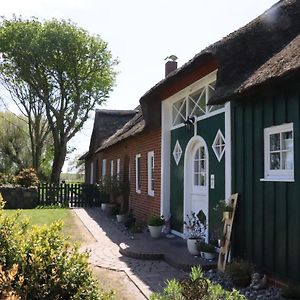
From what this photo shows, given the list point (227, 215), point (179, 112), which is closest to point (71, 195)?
point (179, 112)

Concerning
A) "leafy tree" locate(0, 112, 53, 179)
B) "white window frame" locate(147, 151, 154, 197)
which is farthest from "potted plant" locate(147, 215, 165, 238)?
"leafy tree" locate(0, 112, 53, 179)

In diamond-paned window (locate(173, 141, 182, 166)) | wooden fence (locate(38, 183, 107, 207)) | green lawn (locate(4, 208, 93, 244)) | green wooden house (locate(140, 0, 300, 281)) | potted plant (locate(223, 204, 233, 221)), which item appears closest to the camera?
green wooden house (locate(140, 0, 300, 281))

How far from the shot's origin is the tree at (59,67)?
3017 cm

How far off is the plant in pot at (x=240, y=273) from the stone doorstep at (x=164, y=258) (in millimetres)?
1100

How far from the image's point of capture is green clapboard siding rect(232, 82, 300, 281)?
6129 millimetres

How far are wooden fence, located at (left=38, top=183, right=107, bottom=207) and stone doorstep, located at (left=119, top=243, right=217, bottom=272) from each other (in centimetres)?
1386

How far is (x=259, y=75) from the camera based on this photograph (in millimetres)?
6562

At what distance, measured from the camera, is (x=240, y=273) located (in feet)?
21.7

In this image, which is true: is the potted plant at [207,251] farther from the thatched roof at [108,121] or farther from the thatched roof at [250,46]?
the thatched roof at [108,121]

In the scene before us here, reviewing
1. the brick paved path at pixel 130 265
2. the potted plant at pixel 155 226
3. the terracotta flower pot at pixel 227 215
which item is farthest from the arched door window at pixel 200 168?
the brick paved path at pixel 130 265

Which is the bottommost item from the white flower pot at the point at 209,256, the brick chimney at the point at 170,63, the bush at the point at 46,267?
the white flower pot at the point at 209,256

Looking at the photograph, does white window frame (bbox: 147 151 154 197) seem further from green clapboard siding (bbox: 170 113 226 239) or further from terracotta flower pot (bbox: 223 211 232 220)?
terracotta flower pot (bbox: 223 211 232 220)

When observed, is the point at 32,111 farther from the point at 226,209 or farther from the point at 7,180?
the point at 226,209

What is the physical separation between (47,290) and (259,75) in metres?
4.53
